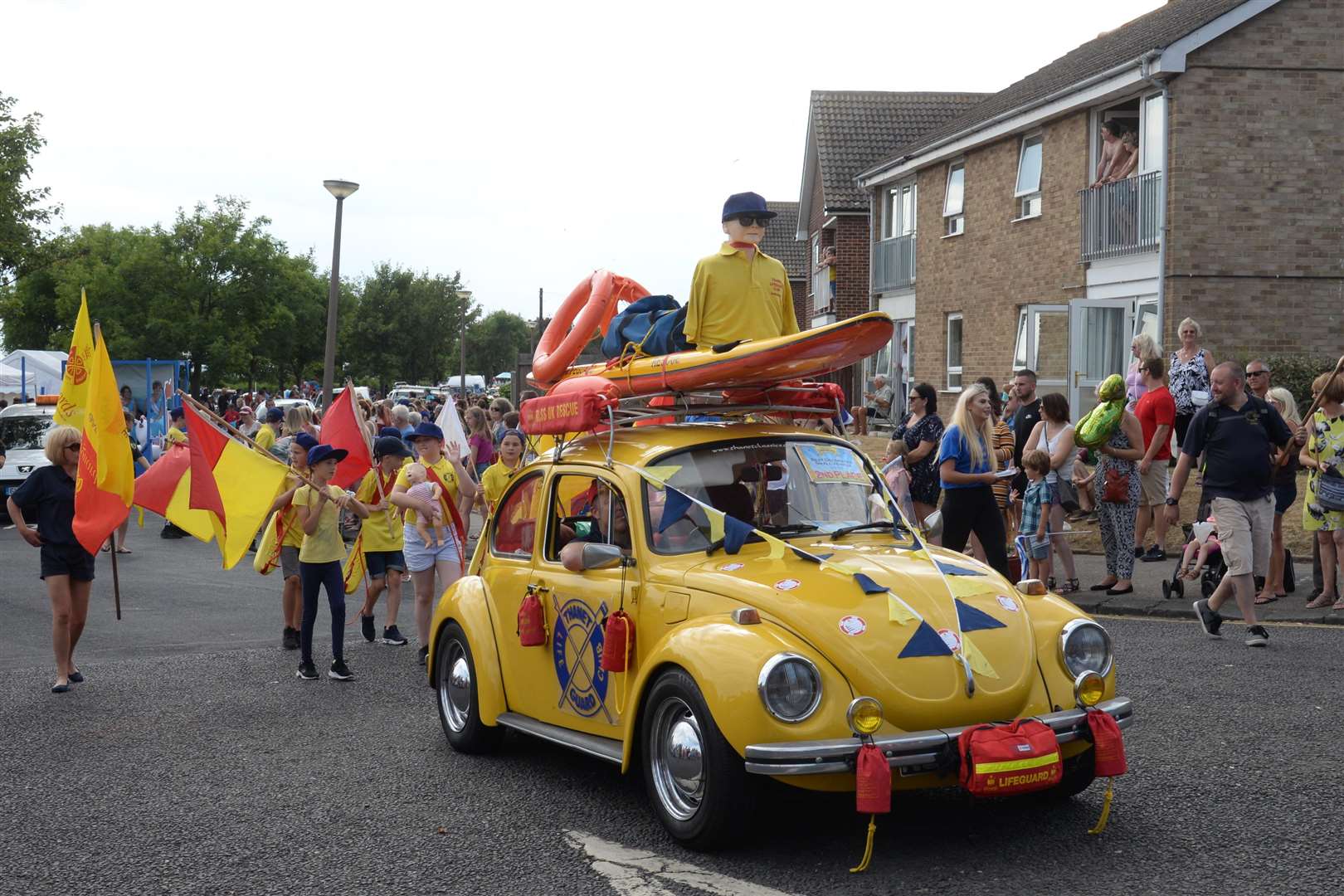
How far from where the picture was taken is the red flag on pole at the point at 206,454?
35.2ft

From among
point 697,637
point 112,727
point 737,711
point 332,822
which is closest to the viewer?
point 737,711

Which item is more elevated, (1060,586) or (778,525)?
(778,525)

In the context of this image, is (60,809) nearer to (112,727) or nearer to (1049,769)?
(112,727)

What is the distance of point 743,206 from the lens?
7816mm

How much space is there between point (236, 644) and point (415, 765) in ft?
15.4

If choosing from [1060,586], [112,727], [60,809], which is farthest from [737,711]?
[1060,586]

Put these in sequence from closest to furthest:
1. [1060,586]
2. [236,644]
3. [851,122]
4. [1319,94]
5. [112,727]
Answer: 1. [112,727]
2. [236,644]
3. [1060,586]
4. [1319,94]
5. [851,122]

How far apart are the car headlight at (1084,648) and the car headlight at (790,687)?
1.14m

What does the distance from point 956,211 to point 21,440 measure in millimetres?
18494

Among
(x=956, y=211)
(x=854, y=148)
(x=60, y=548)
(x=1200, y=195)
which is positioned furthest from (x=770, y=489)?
(x=854, y=148)

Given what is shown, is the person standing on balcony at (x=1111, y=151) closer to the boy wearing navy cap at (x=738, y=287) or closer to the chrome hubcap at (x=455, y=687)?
the boy wearing navy cap at (x=738, y=287)

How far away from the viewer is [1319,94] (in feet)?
72.2

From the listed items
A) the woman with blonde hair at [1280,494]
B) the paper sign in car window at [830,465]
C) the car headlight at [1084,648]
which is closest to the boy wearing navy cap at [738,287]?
the paper sign in car window at [830,465]

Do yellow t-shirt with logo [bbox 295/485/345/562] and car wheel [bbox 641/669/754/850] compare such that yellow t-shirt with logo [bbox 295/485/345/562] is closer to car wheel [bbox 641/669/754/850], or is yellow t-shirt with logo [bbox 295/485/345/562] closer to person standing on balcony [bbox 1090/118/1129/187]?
car wheel [bbox 641/669/754/850]
